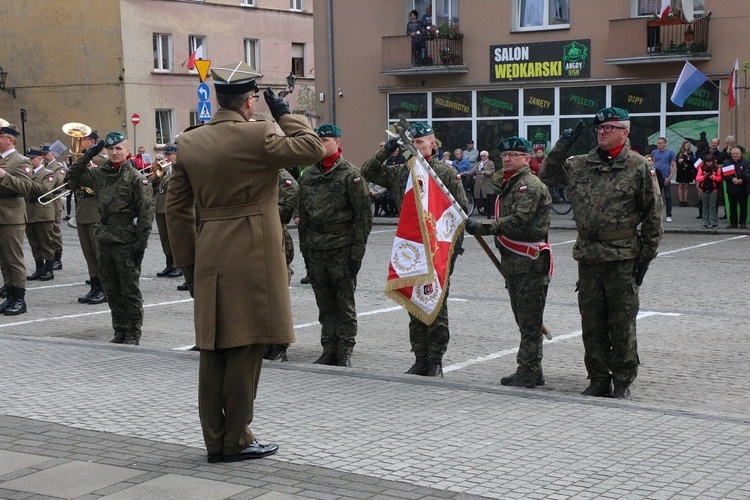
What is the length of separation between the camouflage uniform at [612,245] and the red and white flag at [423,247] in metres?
0.98

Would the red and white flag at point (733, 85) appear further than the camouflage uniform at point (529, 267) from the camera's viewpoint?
Yes

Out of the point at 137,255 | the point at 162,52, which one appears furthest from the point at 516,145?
the point at 162,52

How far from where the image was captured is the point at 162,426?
6.64 meters

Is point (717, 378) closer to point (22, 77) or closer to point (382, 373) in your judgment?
point (382, 373)

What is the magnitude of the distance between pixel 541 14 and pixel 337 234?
23905 mm

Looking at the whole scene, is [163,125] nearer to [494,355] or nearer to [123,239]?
[123,239]

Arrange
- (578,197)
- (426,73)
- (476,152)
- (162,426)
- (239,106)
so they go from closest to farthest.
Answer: (239,106)
(162,426)
(578,197)
(476,152)
(426,73)

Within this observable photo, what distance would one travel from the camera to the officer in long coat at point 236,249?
19.0 feet

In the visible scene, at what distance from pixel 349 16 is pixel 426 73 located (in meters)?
3.55

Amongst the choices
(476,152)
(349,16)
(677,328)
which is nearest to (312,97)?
(349,16)

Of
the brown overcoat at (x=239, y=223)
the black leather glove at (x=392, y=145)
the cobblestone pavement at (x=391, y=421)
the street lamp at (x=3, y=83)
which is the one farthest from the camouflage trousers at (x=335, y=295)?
the street lamp at (x=3, y=83)

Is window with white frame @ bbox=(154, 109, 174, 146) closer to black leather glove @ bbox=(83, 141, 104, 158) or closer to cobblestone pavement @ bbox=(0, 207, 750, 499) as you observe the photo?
cobblestone pavement @ bbox=(0, 207, 750, 499)

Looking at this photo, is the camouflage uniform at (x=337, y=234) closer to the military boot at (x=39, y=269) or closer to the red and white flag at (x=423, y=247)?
the red and white flag at (x=423, y=247)

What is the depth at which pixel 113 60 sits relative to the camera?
42312 millimetres
